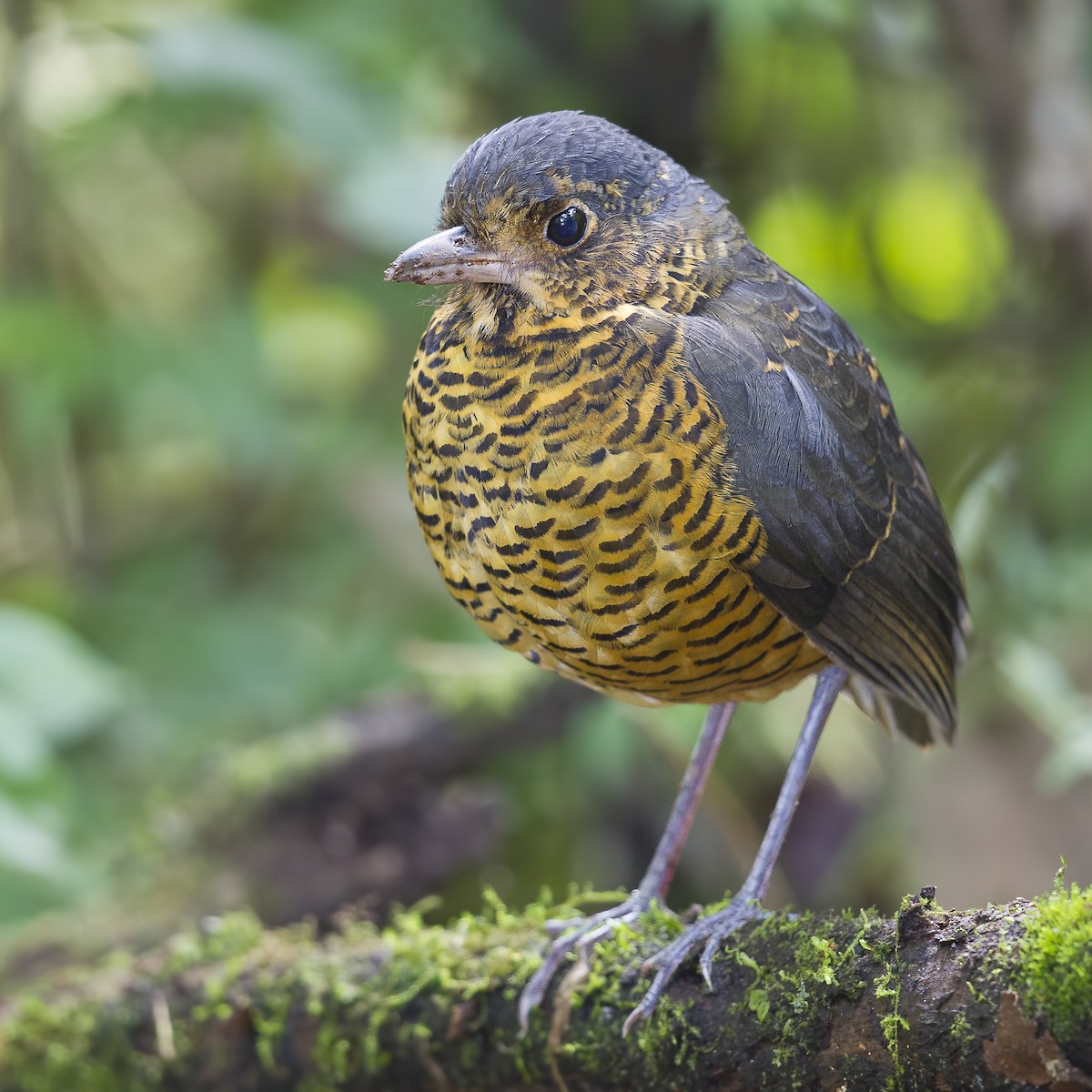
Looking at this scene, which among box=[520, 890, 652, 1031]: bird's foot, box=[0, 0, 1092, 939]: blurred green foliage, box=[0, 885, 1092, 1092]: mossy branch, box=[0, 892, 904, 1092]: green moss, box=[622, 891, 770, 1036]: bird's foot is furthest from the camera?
box=[0, 0, 1092, 939]: blurred green foliage

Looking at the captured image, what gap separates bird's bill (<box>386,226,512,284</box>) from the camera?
2586 millimetres

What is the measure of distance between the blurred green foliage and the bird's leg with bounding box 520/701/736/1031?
25.0 inches

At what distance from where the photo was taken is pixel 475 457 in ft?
8.23

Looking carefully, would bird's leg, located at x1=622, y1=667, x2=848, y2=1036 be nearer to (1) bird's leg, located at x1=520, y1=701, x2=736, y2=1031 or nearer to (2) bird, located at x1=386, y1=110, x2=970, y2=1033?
(2) bird, located at x1=386, y1=110, x2=970, y2=1033

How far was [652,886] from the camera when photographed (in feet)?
10.00

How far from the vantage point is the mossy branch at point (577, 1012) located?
197 centimetres

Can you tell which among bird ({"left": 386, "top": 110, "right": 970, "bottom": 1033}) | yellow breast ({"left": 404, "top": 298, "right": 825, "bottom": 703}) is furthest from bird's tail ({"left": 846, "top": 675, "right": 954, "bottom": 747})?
A: yellow breast ({"left": 404, "top": 298, "right": 825, "bottom": 703})

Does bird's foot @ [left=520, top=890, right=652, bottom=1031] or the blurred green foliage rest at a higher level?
the blurred green foliage

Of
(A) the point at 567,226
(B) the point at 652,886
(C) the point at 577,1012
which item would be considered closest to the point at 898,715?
(B) the point at 652,886

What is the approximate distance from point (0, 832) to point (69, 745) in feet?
7.25

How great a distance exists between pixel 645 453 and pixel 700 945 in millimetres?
849

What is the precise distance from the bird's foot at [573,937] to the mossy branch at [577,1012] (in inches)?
1.2

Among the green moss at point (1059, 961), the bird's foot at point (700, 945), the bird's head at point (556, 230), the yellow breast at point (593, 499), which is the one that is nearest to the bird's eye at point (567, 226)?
the bird's head at point (556, 230)

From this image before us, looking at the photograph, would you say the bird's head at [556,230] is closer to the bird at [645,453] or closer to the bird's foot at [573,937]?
the bird at [645,453]
